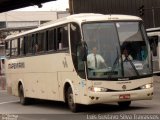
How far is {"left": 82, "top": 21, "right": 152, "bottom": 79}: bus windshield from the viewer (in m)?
16.4

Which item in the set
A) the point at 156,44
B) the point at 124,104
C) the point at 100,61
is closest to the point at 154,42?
the point at 156,44

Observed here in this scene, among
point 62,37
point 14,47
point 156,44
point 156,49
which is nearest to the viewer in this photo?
point 62,37

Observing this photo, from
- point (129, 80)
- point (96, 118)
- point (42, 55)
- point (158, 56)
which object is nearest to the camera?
point (96, 118)

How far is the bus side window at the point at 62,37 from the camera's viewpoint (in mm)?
17859

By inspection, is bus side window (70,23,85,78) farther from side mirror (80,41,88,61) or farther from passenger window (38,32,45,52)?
passenger window (38,32,45,52)

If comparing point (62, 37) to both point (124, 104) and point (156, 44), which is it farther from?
point (156, 44)

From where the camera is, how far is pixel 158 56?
37.4 meters

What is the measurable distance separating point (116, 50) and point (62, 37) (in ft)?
7.45

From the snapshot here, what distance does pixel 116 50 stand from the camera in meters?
16.6

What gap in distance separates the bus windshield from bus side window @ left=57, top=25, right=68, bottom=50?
1164mm

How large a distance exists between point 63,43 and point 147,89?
309 cm

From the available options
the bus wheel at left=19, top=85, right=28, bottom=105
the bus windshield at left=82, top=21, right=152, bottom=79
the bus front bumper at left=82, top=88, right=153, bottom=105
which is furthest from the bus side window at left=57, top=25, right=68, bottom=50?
the bus wheel at left=19, top=85, right=28, bottom=105

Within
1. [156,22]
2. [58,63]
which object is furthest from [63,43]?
[156,22]

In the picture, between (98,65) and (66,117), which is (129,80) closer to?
(98,65)
